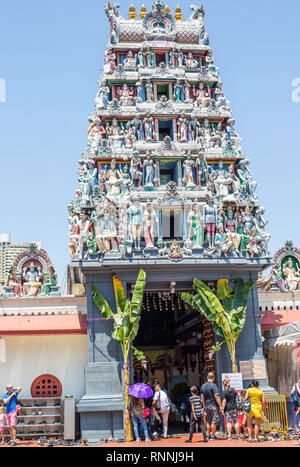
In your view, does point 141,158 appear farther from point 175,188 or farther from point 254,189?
point 254,189

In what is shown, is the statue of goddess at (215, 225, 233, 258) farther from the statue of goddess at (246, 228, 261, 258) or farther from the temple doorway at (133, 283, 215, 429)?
the temple doorway at (133, 283, 215, 429)

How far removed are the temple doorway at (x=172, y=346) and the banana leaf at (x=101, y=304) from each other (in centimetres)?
350

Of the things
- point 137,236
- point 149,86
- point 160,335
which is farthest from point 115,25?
point 160,335

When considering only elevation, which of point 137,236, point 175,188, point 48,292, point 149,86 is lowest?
point 48,292

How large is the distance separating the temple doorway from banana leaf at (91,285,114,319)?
3502mm

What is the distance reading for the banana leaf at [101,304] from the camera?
18188mm

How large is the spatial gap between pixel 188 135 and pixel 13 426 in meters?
12.1

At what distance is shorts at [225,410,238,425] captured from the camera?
50.7ft

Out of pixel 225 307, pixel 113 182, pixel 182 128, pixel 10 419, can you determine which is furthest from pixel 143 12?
pixel 10 419

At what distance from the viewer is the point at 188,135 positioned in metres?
21.4

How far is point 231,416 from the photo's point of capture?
51.2ft

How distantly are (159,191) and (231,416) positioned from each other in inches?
331

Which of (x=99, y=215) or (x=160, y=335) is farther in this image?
(x=160, y=335)

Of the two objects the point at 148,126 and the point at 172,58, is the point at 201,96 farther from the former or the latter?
the point at 148,126
